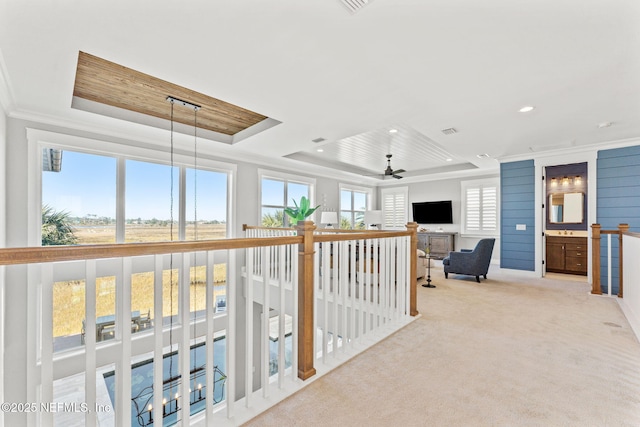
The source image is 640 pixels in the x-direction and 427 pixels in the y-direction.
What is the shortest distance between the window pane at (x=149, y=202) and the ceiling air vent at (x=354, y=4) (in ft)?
13.0

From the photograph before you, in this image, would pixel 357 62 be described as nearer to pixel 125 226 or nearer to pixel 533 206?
pixel 125 226

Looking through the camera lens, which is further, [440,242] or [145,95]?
[440,242]

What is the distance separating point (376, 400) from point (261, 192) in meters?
4.67

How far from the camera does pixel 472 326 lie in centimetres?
295

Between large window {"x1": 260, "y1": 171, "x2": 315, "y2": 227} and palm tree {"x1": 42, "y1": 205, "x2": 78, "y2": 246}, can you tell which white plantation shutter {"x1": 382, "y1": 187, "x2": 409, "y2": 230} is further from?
palm tree {"x1": 42, "y1": 205, "x2": 78, "y2": 246}

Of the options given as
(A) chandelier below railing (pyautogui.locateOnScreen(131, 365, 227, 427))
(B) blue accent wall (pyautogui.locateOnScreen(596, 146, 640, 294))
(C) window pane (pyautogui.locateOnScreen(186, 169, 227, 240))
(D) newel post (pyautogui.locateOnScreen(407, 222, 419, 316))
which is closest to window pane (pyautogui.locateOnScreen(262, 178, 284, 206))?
(C) window pane (pyautogui.locateOnScreen(186, 169, 227, 240))

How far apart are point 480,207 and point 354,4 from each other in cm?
688

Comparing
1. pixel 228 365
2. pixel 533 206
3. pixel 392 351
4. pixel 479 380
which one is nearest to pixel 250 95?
pixel 228 365

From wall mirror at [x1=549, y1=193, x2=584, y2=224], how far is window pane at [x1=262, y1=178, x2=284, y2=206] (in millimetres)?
6329

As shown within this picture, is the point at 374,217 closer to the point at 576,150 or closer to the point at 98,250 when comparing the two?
the point at 576,150

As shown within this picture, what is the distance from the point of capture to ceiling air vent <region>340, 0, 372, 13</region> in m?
1.71

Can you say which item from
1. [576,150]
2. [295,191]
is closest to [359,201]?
[295,191]

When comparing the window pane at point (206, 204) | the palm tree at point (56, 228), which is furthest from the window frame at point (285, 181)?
the palm tree at point (56, 228)

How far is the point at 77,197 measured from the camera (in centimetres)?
379
